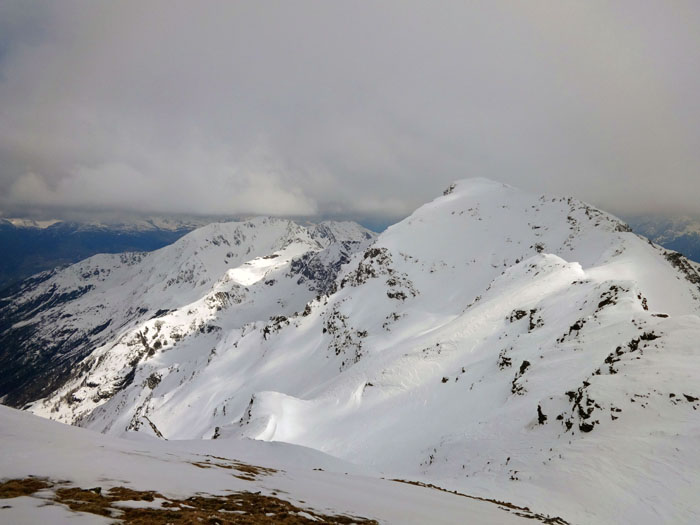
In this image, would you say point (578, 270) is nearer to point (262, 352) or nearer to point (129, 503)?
point (129, 503)

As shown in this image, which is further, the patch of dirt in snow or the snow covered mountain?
the snow covered mountain

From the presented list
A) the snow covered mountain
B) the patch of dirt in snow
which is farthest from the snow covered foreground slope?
the snow covered mountain

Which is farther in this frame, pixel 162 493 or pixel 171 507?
pixel 162 493

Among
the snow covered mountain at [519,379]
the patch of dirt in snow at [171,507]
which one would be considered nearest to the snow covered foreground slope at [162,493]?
the patch of dirt in snow at [171,507]

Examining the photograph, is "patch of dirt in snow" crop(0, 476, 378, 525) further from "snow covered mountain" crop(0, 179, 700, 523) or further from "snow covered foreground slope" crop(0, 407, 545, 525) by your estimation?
"snow covered mountain" crop(0, 179, 700, 523)

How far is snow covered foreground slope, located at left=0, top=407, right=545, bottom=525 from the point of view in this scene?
512 cm

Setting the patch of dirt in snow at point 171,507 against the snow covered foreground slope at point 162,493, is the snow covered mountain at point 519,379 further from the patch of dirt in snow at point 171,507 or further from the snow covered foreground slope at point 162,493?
the patch of dirt in snow at point 171,507

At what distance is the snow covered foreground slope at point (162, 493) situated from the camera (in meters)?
5.12

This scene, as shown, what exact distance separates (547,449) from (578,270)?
46590 mm

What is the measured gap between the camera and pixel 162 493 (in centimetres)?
652

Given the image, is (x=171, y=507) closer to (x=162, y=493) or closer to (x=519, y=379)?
(x=162, y=493)

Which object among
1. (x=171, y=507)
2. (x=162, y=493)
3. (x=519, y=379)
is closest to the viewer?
(x=171, y=507)

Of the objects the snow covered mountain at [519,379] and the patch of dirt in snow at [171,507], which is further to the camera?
the snow covered mountain at [519,379]

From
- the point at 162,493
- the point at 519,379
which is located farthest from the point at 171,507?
the point at 519,379
